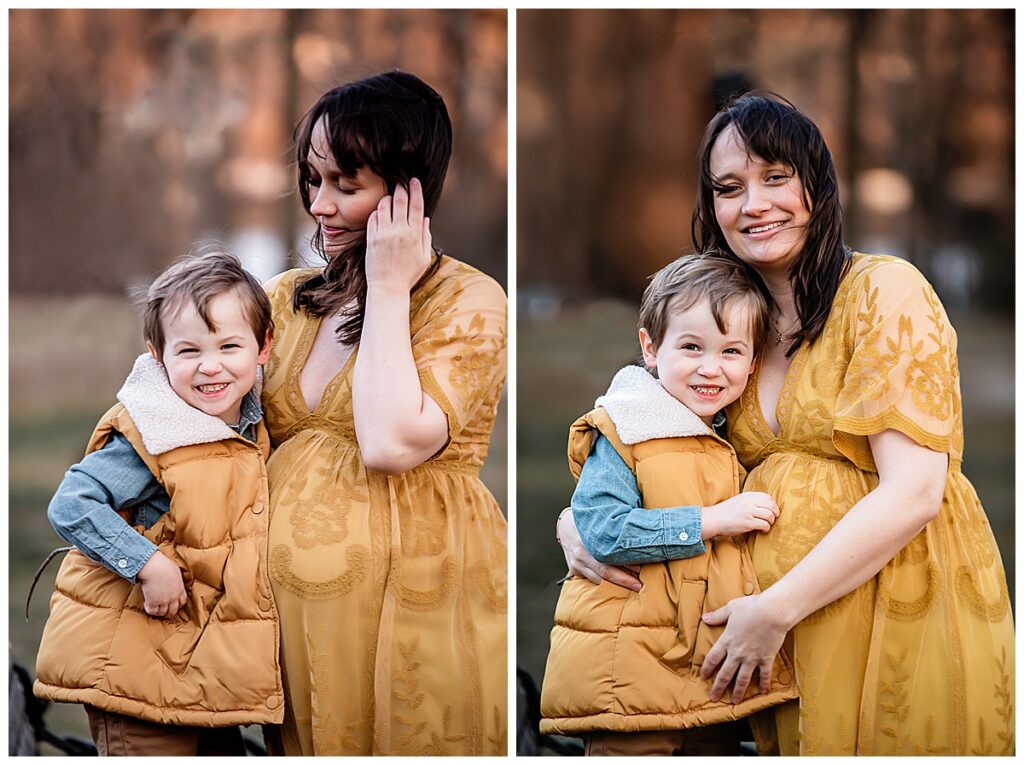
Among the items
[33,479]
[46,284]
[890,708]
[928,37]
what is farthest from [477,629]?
[928,37]

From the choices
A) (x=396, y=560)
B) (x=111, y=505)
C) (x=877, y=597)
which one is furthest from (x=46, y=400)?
(x=877, y=597)

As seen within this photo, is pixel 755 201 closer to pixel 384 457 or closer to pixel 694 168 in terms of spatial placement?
pixel 694 168

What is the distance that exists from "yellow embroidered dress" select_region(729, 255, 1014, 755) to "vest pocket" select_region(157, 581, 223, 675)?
3.32 ft

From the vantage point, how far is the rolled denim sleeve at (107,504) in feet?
7.27

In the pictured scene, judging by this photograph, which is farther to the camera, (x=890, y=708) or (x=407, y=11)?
(x=407, y=11)

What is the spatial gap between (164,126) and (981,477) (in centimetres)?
183

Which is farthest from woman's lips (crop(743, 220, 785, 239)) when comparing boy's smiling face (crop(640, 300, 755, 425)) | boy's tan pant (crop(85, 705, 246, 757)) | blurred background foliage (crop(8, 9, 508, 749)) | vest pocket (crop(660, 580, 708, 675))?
boy's tan pant (crop(85, 705, 246, 757))

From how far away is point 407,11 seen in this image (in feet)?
8.31

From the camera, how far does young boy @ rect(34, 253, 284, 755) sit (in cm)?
225

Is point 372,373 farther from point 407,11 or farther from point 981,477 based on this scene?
point 981,477

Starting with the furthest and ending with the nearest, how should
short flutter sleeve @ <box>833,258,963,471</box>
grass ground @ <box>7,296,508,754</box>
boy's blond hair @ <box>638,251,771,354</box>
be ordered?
1. grass ground @ <box>7,296,508,754</box>
2. boy's blond hair @ <box>638,251,771,354</box>
3. short flutter sleeve @ <box>833,258,963,471</box>

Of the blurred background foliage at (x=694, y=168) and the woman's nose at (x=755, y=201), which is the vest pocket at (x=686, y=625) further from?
the woman's nose at (x=755, y=201)

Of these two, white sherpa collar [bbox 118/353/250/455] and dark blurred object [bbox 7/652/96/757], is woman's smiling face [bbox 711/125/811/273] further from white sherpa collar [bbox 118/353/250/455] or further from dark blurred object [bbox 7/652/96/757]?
dark blurred object [bbox 7/652/96/757]

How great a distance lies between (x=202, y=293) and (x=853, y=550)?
1260 mm
